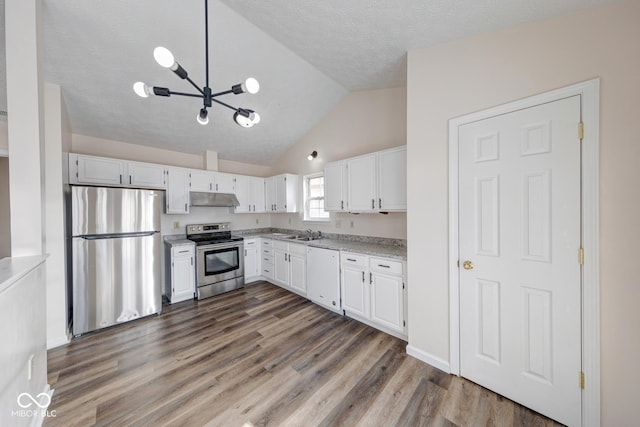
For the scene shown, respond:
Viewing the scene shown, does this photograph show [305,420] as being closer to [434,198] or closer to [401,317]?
[401,317]

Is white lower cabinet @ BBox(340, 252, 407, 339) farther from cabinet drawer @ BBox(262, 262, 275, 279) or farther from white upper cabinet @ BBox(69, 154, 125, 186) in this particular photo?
white upper cabinet @ BBox(69, 154, 125, 186)

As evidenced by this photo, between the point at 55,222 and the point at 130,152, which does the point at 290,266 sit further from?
the point at 130,152

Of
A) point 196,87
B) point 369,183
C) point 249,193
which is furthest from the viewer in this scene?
point 249,193

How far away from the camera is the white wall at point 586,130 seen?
4.40 ft

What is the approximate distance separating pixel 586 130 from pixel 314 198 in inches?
140

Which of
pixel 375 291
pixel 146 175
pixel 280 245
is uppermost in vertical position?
pixel 146 175

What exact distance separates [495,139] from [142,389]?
3.47 meters

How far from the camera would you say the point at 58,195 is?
243 centimetres

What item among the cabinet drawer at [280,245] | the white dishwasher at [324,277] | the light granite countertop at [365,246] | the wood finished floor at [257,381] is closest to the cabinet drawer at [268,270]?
the cabinet drawer at [280,245]

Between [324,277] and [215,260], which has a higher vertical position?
[215,260]

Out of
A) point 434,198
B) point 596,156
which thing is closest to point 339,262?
point 434,198

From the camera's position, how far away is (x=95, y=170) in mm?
3158

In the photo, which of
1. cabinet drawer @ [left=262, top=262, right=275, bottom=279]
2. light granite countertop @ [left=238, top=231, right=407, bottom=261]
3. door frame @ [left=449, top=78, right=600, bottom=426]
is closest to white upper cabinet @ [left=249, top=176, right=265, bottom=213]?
light granite countertop @ [left=238, top=231, right=407, bottom=261]

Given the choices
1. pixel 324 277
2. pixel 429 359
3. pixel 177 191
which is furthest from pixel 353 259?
pixel 177 191
